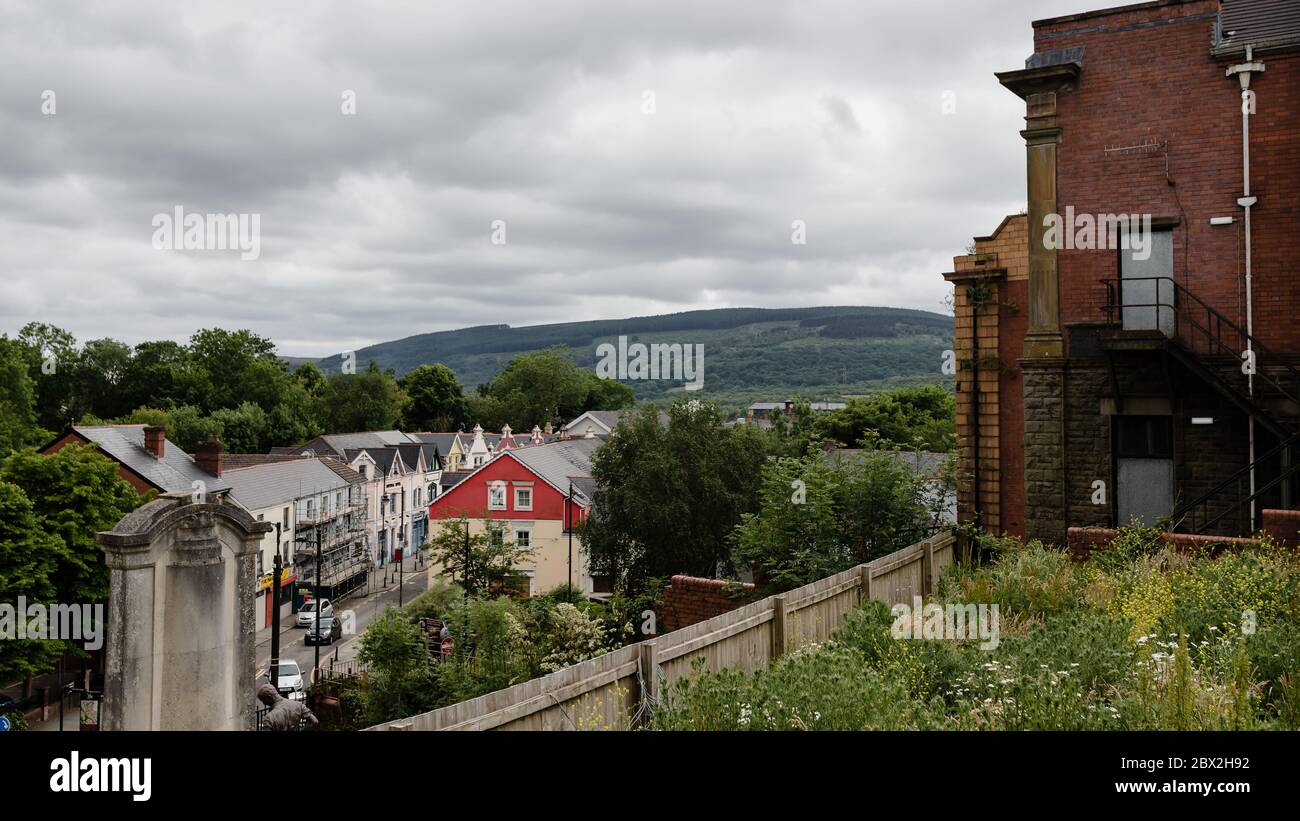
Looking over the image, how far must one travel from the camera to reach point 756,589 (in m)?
15.6

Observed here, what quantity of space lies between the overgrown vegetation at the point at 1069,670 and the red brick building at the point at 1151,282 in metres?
5.22

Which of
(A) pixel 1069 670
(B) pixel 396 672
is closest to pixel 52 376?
(B) pixel 396 672

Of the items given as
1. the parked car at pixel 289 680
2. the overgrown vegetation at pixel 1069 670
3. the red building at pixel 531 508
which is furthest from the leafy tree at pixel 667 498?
the overgrown vegetation at pixel 1069 670

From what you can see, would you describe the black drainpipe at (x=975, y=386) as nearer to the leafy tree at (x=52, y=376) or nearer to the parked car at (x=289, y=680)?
the parked car at (x=289, y=680)

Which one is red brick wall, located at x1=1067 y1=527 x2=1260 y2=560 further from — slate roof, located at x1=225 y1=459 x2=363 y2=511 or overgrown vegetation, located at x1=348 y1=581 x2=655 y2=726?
slate roof, located at x1=225 y1=459 x2=363 y2=511

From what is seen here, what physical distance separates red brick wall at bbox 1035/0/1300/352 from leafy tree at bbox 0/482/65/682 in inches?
1250

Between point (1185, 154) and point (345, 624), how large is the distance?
→ 3936 centimetres

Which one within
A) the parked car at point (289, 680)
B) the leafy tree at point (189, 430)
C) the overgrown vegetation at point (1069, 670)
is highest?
the leafy tree at point (189, 430)

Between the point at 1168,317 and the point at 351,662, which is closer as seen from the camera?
the point at 1168,317

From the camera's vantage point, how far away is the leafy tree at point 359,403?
348 ft

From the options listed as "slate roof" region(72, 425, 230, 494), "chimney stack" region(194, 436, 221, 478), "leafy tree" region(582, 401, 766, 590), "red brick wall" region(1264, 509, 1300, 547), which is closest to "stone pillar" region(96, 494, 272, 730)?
"red brick wall" region(1264, 509, 1300, 547)
